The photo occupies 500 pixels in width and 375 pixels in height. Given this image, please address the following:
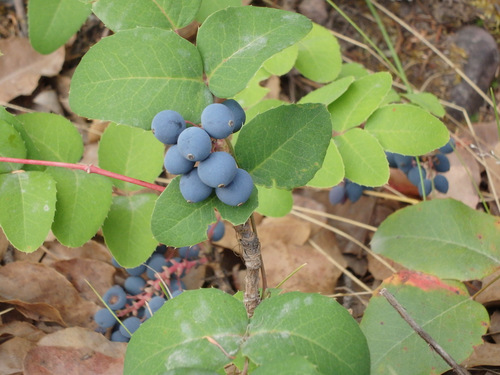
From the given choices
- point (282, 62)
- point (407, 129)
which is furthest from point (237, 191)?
point (282, 62)

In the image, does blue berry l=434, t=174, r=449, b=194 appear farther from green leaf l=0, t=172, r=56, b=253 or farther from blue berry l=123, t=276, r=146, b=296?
green leaf l=0, t=172, r=56, b=253

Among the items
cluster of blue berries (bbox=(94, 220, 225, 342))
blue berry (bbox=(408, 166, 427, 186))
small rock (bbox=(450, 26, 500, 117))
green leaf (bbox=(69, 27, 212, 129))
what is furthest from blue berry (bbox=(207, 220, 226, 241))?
small rock (bbox=(450, 26, 500, 117))

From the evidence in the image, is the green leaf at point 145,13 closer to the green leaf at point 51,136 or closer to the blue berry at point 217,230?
the green leaf at point 51,136

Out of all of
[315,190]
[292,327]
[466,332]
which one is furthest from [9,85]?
[466,332]

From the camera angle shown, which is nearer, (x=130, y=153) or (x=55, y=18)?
(x=130, y=153)

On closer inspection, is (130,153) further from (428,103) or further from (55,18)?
(428,103)

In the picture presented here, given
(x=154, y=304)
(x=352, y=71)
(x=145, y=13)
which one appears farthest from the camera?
(x=352, y=71)
